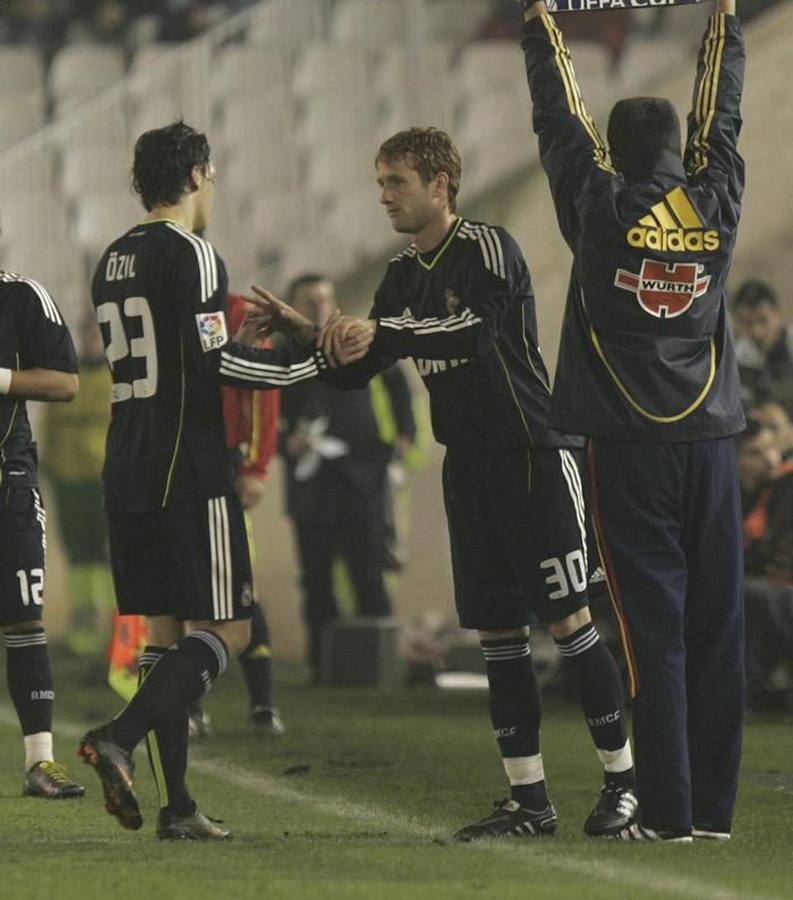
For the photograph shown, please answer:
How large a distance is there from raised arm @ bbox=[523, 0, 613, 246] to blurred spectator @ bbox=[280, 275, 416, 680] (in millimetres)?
6364

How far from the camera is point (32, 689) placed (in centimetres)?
688

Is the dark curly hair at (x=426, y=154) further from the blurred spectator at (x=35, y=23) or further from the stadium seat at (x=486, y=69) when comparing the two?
the blurred spectator at (x=35, y=23)

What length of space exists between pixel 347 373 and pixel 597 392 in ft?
2.30

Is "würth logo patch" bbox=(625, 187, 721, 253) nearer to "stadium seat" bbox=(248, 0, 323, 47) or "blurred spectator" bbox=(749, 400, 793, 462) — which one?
"blurred spectator" bbox=(749, 400, 793, 462)

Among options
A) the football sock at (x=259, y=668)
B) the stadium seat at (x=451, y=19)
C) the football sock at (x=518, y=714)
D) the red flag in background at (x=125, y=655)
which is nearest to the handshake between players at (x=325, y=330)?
the football sock at (x=518, y=714)

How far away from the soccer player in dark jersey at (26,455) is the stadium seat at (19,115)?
1079cm

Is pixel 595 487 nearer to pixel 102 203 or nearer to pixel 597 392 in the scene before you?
pixel 597 392

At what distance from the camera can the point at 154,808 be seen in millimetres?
6418

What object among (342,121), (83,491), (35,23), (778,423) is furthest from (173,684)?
(35,23)

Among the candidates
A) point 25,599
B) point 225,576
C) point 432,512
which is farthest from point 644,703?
point 432,512

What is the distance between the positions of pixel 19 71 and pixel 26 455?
11.1 metres

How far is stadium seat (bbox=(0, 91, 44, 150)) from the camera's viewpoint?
17188 millimetres

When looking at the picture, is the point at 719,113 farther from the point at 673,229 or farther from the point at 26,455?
the point at 26,455

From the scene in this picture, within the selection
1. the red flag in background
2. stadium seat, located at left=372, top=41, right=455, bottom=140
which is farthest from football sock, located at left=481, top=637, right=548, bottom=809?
stadium seat, located at left=372, top=41, right=455, bottom=140
